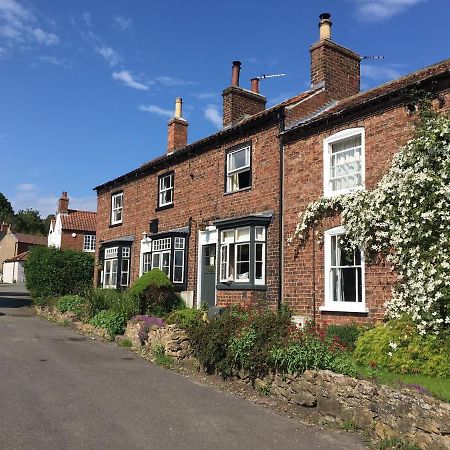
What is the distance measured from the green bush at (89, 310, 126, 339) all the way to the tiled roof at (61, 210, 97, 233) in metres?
29.7

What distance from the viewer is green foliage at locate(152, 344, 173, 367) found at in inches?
474

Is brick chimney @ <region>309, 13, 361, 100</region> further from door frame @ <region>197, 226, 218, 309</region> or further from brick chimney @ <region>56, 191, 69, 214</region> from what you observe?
brick chimney @ <region>56, 191, 69, 214</region>

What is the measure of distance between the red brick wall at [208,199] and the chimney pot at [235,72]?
3595mm

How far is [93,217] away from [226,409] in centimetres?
4087

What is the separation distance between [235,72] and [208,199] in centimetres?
568

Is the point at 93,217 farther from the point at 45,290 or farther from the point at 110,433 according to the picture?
the point at 110,433

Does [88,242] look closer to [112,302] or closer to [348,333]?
[112,302]

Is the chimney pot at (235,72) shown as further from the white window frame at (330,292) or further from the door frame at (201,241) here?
the white window frame at (330,292)

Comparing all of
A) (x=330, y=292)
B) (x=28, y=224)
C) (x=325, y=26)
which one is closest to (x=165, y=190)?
(x=325, y=26)

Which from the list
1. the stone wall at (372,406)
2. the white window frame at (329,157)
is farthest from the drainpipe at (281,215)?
the stone wall at (372,406)

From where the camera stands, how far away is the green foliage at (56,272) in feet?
80.4

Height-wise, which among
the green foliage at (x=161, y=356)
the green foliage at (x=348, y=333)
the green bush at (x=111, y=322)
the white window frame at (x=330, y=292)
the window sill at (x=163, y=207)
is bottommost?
the green foliage at (x=161, y=356)

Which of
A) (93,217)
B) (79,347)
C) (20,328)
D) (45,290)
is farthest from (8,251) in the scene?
(79,347)

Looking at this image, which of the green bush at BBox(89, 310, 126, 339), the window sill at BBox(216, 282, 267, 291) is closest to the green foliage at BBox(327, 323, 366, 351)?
the window sill at BBox(216, 282, 267, 291)
